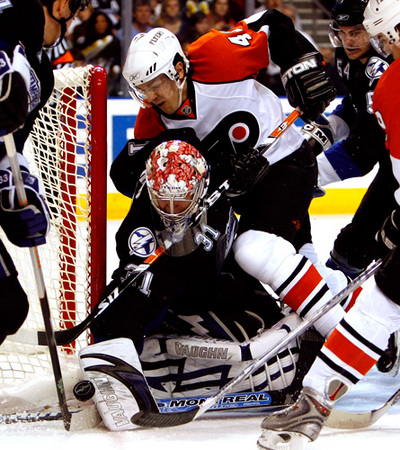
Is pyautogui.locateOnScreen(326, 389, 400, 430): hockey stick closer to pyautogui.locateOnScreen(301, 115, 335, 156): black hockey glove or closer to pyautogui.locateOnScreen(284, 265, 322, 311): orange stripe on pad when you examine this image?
pyautogui.locateOnScreen(284, 265, 322, 311): orange stripe on pad

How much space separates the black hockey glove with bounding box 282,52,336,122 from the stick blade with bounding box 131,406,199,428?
1.05 meters

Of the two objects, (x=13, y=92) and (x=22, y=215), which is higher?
(x=13, y=92)

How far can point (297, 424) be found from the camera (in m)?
2.06

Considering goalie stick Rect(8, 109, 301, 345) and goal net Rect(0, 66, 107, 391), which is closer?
goalie stick Rect(8, 109, 301, 345)

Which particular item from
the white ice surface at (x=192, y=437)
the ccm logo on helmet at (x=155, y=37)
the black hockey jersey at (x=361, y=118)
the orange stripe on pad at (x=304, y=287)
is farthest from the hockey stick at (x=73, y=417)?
the black hockey jersey at (x=361, y=118)

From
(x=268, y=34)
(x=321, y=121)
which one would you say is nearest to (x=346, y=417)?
(x=268, y=34)

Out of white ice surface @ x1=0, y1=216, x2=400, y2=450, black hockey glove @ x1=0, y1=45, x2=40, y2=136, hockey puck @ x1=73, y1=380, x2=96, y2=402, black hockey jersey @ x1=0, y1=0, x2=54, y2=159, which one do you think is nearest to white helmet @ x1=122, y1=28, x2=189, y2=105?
black hockey jersey @ x1=0, y1=0, x2=54, y2=159

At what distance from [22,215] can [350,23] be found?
1.47 metres

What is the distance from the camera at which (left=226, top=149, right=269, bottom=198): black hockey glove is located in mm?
2477

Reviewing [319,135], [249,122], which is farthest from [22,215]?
[319,135]

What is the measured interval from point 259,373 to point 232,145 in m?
0.72

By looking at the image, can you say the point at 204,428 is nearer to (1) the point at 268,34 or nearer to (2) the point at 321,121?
(1) the point at 268,34

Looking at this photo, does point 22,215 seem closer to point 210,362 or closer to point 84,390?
point 84,390

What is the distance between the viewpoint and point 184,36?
218 inches
